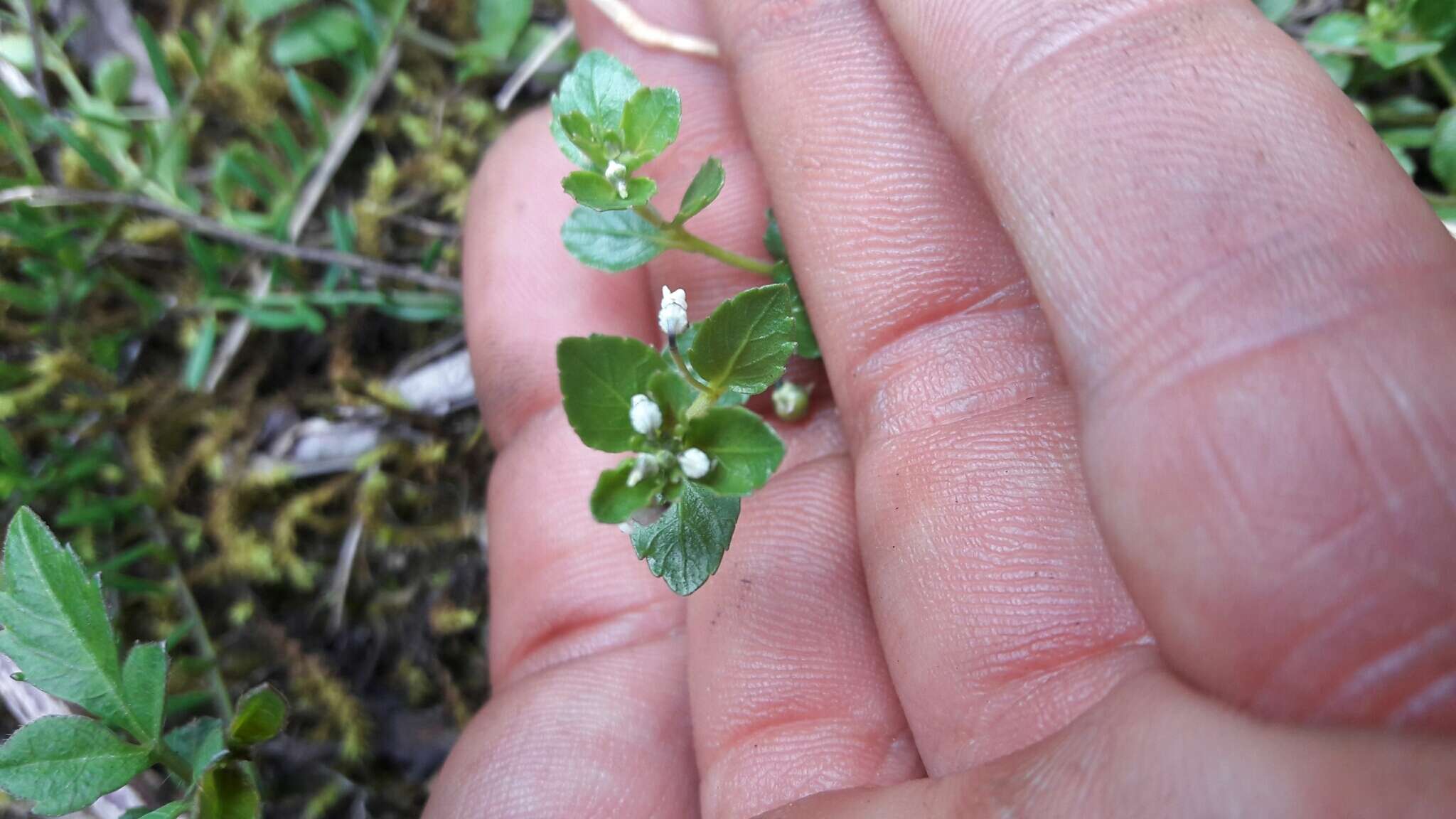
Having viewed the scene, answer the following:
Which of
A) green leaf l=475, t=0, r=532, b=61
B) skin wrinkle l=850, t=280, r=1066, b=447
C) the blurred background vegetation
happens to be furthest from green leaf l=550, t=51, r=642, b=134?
green leaf l=475, t=0, r=532, b=61

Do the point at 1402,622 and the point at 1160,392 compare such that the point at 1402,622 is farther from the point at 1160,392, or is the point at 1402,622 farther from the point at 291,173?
the point at 291,173

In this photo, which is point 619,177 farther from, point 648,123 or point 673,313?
point 673,313

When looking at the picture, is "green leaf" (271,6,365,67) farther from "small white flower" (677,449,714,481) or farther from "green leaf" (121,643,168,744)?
"small white flower" (677,449,714,481)

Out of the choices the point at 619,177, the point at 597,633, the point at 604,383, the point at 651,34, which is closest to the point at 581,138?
the point at 619,177

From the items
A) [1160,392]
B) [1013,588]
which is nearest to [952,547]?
[1013,588]

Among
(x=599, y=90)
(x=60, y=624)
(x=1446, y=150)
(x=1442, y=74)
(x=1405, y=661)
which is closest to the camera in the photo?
(x=1405, y=661)
